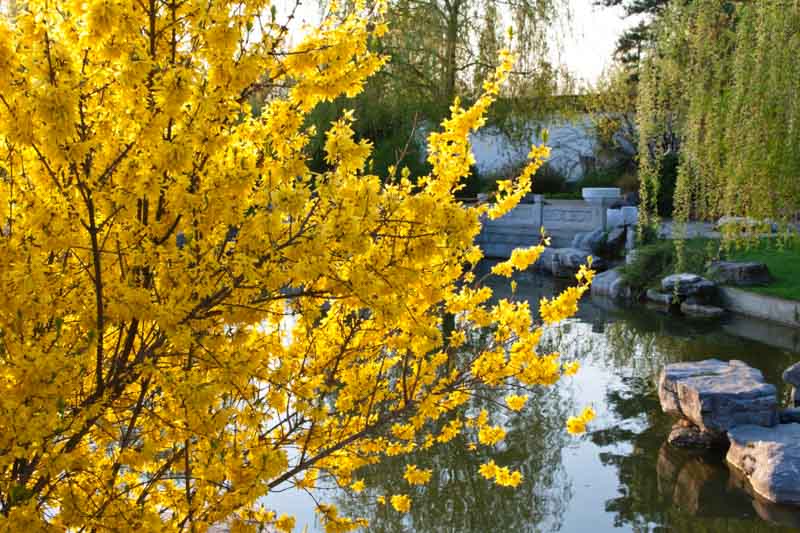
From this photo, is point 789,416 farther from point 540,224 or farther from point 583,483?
point 540,224

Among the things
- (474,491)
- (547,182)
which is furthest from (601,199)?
(474,491)

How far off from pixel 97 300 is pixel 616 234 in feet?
59.6

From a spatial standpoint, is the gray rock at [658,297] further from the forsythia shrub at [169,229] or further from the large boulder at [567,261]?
the forsythia shrub at [169,229]

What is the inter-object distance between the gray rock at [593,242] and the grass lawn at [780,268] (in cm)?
406

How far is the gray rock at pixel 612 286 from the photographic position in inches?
626

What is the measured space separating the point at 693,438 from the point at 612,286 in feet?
28.9

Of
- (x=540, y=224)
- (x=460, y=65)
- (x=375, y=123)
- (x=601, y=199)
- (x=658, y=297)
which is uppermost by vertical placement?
(x=460, y=65)

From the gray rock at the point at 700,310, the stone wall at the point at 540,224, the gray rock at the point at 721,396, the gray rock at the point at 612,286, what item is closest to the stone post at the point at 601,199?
the stone wall at the point at 540,224

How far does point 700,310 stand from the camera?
45.3 feet

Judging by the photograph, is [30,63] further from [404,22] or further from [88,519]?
[404,22]

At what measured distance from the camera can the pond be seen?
238 inches

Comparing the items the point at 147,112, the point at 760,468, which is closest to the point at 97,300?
the point at 147,112

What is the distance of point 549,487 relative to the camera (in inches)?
263

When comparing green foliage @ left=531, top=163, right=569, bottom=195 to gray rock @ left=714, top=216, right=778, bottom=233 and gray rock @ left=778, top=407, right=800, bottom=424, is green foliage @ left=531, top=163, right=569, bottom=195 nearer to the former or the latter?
gray rock @ left=714, top=216, right=778, bottom=233
